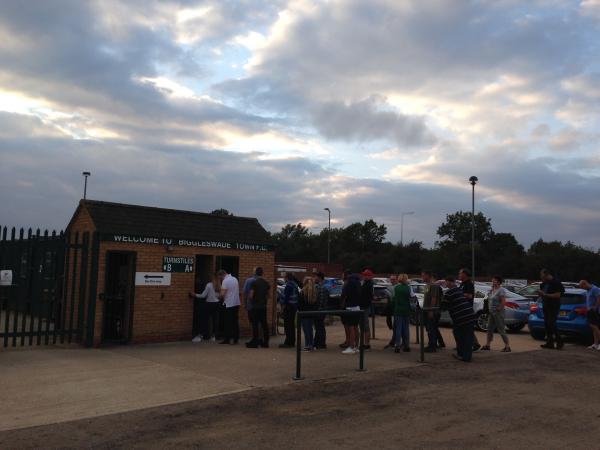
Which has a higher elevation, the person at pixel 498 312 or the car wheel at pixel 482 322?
the person at pixel 498 312

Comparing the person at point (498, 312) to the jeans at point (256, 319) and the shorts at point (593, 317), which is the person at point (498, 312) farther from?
the jeans at point (256, 319)

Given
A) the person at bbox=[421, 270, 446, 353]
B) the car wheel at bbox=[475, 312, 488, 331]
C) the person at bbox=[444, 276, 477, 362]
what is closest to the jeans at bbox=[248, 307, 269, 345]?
the person at bbox=[421, 270, 446, 353]

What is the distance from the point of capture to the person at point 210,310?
43.2ft

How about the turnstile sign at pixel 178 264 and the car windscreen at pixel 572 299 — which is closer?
the turnstile sign at pixel 178 264

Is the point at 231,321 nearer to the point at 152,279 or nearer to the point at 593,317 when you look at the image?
the point at 152,279

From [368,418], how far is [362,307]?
17.7ft

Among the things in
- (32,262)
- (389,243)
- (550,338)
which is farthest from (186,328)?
(389,243)

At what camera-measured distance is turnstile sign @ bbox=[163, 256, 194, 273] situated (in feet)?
42.6

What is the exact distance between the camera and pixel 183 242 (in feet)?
43.8

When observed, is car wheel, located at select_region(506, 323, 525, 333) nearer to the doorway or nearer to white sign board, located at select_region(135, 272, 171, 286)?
white sign board, located at select_region(135, 272, 171, 286)

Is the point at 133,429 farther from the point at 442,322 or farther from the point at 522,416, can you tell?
the point at 442,322

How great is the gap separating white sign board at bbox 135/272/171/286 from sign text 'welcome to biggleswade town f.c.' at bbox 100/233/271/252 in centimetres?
69

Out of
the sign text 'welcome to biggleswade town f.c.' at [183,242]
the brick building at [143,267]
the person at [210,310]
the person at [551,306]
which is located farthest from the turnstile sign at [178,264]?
the person at [551,306]

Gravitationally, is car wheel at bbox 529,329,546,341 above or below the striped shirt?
below
